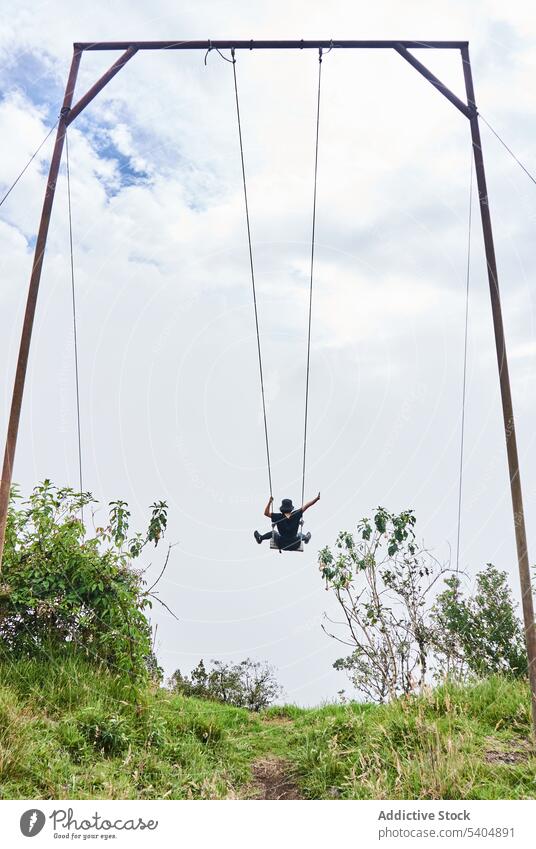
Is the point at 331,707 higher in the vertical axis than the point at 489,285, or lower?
lower

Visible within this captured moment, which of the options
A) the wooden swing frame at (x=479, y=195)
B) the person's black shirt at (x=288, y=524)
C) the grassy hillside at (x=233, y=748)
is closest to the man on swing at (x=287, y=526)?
the person's black shirt at (x=288, y=524)

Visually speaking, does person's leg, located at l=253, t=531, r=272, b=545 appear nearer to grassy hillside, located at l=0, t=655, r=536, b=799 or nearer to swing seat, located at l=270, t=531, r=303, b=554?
swing seat, located at l=270, t=531, r=303, b=554

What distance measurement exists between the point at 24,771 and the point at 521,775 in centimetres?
420

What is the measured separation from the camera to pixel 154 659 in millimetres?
8820

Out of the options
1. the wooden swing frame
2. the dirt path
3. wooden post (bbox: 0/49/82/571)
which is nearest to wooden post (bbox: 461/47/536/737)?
the wooden swing frame

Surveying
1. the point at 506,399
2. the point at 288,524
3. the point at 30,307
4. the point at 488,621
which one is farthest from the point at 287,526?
the point at 488,621

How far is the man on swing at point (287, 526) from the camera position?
8125 mm

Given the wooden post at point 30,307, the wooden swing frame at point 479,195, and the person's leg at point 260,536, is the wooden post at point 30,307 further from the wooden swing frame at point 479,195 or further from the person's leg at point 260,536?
the person's leg at point 260,536

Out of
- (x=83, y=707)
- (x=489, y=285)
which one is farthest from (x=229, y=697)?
(x=489, y=285)

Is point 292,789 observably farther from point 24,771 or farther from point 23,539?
point 23,539

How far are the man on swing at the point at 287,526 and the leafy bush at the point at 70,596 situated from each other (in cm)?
177

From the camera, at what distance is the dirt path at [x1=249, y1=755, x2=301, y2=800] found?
19.5 feet

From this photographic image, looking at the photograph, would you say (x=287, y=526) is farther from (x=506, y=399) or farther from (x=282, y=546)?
(x=506, y=399)

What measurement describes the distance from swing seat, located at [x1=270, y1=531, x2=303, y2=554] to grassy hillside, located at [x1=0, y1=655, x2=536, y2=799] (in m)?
2.06
